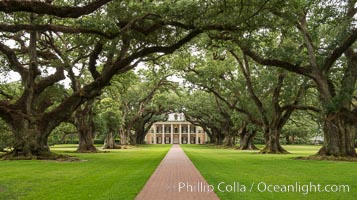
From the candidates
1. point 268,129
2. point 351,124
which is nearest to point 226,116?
point 268,129

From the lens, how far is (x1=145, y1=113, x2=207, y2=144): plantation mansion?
12356 cm

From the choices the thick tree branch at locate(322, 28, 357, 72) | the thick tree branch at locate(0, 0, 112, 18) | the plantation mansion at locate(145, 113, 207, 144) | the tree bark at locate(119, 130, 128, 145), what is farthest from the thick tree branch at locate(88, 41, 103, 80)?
the plantation mansion at locate(145, 113, 207, 144)

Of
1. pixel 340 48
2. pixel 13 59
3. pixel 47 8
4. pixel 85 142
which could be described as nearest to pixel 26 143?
pixel 13 59

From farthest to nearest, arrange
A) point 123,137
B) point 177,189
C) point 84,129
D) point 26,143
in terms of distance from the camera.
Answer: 1. point 123,137
2. point 84,129
3. point 26,143
4. point 177,189

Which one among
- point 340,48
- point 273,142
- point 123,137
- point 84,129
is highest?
point 340,48

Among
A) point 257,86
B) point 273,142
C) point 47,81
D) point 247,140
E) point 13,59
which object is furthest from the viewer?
point 247,140

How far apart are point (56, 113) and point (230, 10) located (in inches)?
536

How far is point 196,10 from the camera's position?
1734 centimetres

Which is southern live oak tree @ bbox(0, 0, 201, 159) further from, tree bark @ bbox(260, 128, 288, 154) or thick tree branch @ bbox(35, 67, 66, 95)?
tree bark @ bbox(260, 128, 288, 154)

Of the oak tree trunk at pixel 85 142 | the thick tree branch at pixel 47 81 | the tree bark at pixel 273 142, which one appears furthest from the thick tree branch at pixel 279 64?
the oak tree trunk at pixel 85 142

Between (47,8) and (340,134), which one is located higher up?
(47,8)

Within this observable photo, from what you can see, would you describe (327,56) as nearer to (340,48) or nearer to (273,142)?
(340,48)

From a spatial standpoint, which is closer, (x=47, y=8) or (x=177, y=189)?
(x=47, y=8)

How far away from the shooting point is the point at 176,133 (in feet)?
409
